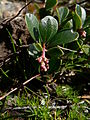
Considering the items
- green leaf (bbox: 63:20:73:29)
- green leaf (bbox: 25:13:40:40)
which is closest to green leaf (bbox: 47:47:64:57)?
green leaf (bbox: 25:13:40:40)

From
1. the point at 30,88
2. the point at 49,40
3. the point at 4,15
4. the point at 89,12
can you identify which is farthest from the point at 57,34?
the point at 89,12

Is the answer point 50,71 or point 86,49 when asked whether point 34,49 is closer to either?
point 50,71

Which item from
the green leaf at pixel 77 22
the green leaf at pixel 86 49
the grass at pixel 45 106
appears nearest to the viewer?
the grass at pixel 45 106

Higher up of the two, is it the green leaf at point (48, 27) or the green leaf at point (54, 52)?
A: the green leaf at point (48, 27)

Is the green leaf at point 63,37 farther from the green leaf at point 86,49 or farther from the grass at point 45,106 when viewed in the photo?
the grass at point 45,106

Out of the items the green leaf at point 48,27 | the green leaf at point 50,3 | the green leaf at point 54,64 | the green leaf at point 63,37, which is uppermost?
the green leaf at point 50,3

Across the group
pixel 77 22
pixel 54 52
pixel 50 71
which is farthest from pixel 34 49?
pixel 77 22

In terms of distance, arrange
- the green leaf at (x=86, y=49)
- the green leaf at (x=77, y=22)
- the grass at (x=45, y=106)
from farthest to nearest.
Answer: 1. the green leaf at (x=86, y=49)
2. the green leaf at (x=77, y=22)
3. the grass at (x=45, y=106)

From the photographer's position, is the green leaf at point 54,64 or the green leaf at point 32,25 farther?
the green leaf at point 54,64

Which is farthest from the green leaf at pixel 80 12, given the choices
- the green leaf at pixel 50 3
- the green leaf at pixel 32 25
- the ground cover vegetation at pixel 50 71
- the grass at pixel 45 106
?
the grass at pixel 45 106
